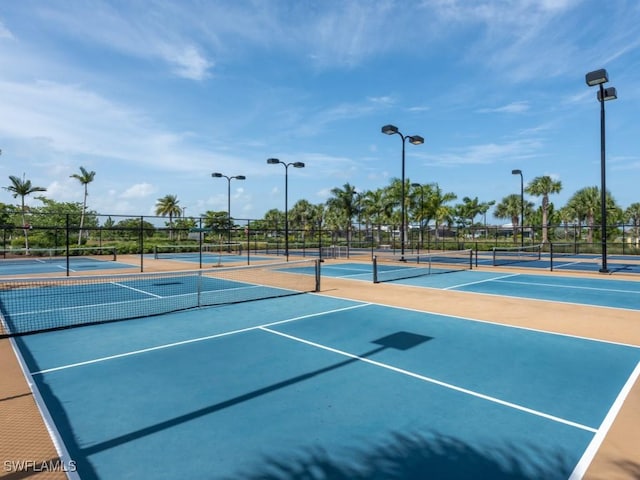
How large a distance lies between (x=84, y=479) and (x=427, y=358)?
4970 millimetres

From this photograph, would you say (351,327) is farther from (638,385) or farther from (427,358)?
(638,385)

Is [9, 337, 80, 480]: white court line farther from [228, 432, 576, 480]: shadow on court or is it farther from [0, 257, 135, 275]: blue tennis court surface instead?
[0, 257, 135, 275]: blue tennis court surface

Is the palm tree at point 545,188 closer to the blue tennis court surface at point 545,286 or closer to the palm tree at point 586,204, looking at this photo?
the palm tree at point 586,204

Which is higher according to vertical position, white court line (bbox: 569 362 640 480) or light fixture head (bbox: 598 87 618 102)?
light fixture head (bbox: 598 87 618 102)

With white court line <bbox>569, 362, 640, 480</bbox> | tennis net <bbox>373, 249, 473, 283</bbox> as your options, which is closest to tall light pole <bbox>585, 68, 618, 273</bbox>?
tennis net <bbox>373, 249, 473, 283</bbox>

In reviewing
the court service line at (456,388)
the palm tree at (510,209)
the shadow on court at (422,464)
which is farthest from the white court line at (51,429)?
the palm tree at (510,209)

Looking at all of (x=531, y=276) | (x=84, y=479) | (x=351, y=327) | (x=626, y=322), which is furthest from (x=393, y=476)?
(x=531, y=276)

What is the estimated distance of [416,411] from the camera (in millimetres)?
4590

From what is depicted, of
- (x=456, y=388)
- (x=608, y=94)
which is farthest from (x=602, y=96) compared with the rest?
(x=456, y=388)

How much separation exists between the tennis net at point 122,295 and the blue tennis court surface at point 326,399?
1523mm

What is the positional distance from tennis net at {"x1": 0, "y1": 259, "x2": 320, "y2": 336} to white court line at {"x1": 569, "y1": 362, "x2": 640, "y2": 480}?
812 cm

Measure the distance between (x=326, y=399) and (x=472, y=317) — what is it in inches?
234

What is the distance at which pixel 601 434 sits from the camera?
4051 mm

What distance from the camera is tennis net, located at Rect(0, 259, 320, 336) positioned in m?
9.55
